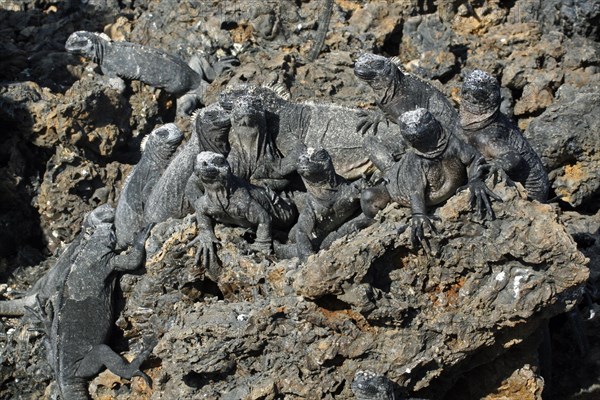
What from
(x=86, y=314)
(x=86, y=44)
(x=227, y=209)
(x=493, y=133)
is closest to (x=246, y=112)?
(x=227, y=209)

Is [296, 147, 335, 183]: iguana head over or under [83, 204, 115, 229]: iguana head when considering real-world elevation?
over

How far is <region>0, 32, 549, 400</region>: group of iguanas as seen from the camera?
10797mm

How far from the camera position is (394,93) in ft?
40.3

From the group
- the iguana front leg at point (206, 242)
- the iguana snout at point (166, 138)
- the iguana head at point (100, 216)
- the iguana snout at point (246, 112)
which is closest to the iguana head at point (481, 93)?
the iguana snout at point (246, 112)

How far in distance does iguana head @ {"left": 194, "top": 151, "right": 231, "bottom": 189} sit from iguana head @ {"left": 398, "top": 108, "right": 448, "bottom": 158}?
4.83 feet

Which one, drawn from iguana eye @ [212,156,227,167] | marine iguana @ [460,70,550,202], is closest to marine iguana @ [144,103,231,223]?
iguana eye @ [212,156,227,167]

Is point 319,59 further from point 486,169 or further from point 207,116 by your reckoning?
point 486,169

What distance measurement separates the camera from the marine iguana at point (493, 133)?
1130 centimetres

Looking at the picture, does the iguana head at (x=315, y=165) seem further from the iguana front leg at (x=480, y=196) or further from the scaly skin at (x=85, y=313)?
the scaly skin at (x=85, y=313)

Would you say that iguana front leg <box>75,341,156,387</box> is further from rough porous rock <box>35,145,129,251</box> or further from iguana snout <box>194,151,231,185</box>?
rough porous rock <box>35,145,129,251</box>

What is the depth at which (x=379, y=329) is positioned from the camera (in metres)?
10.7

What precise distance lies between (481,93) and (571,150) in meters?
2.13

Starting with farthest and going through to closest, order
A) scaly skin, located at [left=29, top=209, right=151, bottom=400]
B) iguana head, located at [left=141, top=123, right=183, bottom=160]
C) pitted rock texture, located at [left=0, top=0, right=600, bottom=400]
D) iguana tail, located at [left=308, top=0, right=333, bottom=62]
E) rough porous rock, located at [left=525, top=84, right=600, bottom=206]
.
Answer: iguana tail, located at [left=308, top=0, right=333, bottom=62] < rough porous rock, located at [left=525, top=84, right=600, bottom=206] < iguana head, located at [left=141, top=123, right=183, bottom=160] < scaly skin, located at [left=29, top=209, right=151, bottom=400] < pitted rock texture, located at [left=0, top=0, right=600, bottom=400]

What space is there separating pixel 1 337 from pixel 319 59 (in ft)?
12.6
